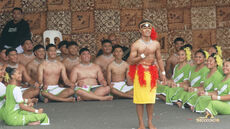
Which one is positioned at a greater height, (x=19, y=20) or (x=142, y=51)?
(x=19, y=20)

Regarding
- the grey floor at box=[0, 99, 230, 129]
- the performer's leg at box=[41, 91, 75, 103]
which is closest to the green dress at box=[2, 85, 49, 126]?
the grey floor at box=[0, 99, 230, 129]

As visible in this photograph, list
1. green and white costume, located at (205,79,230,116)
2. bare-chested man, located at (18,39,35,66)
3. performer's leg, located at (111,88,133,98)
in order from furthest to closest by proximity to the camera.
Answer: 1. bare-chested man, located at (18,39,35,66)
2. performer's leg, located at (111,88,133,98)
3. green and white costume, located at (205,79,230,116)

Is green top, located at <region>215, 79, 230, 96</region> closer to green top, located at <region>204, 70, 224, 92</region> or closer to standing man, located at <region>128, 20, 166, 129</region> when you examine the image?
green top, located at <region>204, 70, 224, 92</region>

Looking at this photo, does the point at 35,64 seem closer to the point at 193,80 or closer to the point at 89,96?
the point at 89,96

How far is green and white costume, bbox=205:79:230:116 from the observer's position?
5.84 m

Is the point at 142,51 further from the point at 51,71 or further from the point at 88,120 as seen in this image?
the point at 51,71

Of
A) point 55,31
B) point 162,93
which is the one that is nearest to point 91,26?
point 55,31

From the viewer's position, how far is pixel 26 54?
8.34 m

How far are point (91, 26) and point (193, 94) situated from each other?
13.1ft

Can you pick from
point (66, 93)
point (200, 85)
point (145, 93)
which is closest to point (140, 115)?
point (145, 93)

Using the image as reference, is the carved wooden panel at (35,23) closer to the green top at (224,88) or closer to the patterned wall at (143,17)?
the patterned wall at (143,17)

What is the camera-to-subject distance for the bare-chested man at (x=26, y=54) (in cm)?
821

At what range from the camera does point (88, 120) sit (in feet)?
19.0

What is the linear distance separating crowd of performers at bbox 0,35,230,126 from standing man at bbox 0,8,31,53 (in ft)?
1.49
